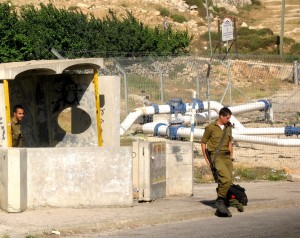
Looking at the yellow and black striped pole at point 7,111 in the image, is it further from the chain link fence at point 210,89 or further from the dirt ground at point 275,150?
the chain link fence at point 210,89

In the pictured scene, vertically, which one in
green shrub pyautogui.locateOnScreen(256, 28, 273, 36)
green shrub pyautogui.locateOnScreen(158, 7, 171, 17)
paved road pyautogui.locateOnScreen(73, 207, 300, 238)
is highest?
green shrub pyautogui.locateOnScreen(158, 7, 171, 17)

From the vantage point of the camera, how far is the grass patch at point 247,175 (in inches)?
773

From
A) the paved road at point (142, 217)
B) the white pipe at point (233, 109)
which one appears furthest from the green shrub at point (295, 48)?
the paved road at point (142, 217)

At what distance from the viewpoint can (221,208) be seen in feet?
46.6

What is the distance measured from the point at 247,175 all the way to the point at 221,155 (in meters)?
5.85

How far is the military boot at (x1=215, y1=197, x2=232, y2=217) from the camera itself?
14219 millimetres

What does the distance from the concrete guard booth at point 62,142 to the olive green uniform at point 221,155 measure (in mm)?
1281

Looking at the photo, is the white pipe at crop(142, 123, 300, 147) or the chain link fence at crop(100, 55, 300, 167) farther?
the chain link fence at crop(100, 55, 300, 167)

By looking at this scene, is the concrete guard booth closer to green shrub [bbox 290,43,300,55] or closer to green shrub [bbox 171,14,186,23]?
green shrub [bbox 290,43,300,55]

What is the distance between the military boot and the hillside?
156ft

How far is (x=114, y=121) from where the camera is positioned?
17812 mm

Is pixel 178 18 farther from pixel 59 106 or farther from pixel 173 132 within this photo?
pixel 59 106

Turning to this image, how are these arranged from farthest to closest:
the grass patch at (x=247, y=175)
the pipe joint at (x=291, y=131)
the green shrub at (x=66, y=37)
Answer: the green shrub at (x=66, y=37), the pipe joint at (x=291, y=131), the grass patch at (x=247, y=175)

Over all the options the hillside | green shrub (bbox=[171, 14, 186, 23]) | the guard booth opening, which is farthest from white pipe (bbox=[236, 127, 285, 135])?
green shrub (bbox=[171, 14, 186, 23])
